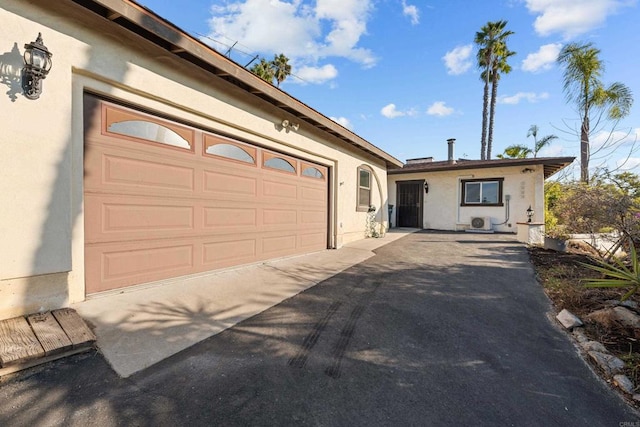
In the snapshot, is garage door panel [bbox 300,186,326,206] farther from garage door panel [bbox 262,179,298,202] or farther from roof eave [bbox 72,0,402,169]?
roof eave [bbox 72,0,402,169]

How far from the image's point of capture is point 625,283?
3.21 meters

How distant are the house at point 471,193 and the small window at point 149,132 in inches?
458

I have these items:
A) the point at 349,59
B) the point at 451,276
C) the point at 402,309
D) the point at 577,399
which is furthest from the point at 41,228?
the point at 349,59

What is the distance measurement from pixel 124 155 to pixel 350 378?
3.85 meters

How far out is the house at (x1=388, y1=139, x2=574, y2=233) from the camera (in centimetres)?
1164

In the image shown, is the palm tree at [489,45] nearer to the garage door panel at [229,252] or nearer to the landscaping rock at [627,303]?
the landscaping rock at [627,303]

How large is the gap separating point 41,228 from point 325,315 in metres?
3.28

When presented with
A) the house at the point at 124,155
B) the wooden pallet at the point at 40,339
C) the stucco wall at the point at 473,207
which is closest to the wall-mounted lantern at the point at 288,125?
the house at the point at 124,155

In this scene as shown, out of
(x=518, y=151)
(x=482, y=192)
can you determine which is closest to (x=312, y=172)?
(x=482, y=192)

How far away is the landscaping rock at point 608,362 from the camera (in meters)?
2.53

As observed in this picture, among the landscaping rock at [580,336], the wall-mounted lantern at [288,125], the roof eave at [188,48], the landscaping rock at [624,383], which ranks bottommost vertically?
the landscaping rock at [624,383]

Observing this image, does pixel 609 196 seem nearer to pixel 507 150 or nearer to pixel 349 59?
pixel 349 59

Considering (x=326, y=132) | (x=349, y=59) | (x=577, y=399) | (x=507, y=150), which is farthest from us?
(x=507, y=150)

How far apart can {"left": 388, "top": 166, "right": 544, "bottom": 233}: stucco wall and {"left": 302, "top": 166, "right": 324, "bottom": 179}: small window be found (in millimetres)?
8015
